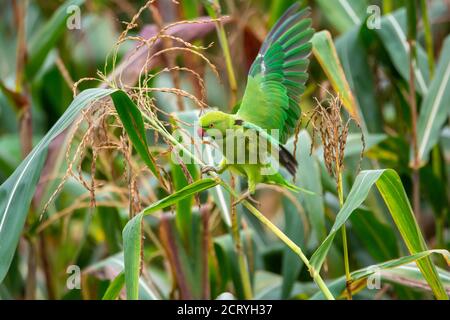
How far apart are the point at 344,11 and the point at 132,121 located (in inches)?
52.2

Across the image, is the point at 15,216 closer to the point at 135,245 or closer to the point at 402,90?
the point at 135,245

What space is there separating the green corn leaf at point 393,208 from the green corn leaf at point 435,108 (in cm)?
74

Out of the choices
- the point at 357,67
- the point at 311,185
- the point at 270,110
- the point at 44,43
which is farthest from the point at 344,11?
the point at 270,110

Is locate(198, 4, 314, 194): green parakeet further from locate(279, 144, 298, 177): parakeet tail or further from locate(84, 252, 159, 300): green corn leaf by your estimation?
locate(84, 252, 159, 300): green corn leaf

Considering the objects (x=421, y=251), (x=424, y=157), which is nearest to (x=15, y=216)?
(x=421, y=251)

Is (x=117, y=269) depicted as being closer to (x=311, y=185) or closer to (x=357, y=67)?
(x=311, y=185)

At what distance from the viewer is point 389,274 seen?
1.73 metres

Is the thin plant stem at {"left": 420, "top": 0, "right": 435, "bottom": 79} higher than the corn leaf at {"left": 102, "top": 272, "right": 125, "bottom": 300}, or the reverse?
the thin plant stem at {"left": 420, "top": 0, "right": 435, "bottom": 79}

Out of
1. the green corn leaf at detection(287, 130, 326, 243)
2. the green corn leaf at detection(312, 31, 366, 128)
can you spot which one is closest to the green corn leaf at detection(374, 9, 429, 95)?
the green corn leaf at detection(312, 31, 366, 128)

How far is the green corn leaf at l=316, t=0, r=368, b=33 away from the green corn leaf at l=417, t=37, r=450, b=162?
1.12ft

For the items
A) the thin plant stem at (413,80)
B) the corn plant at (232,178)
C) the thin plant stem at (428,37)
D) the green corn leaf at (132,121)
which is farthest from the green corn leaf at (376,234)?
the green corn leaf at (132,121)

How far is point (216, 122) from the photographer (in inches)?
52.3

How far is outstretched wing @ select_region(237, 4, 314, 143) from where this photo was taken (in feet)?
4.61
